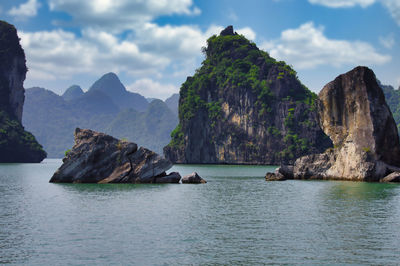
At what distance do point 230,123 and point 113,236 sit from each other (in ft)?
419

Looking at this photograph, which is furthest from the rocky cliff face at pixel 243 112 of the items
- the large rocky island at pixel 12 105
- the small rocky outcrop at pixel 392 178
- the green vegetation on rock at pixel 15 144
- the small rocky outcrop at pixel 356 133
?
the small rocky outcrop at pixel 392 178

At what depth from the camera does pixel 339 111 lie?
57.8 meters

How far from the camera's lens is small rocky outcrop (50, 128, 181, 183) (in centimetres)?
4722

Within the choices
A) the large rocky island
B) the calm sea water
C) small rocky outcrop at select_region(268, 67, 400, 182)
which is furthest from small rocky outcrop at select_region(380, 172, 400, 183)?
the large rocky island

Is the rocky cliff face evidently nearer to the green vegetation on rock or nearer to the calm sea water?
the green vegetation on rock

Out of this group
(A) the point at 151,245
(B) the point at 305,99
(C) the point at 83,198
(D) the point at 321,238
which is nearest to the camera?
(A) the point at 151,245

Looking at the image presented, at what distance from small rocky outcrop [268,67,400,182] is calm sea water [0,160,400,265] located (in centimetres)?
2008

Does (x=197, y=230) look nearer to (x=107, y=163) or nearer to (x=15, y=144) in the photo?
(x=107, y=163)

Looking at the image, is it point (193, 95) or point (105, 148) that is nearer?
point (105, 148)

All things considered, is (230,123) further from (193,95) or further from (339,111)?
(339,111)

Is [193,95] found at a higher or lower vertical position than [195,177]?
higher

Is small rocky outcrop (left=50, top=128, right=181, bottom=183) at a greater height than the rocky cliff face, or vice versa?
the rocky cliff face

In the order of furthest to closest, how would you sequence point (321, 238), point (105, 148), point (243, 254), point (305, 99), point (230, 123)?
point (230, 123), point (305, 99), point (105, 148), point (321, 238), point (243, 254)

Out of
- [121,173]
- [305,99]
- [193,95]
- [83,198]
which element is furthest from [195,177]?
[193,95]
